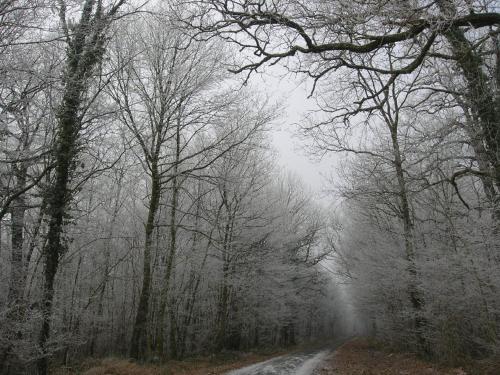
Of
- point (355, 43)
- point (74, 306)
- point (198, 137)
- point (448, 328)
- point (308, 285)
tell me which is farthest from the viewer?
point (308, 285)

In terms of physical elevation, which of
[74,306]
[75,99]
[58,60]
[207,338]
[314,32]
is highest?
[58,60]

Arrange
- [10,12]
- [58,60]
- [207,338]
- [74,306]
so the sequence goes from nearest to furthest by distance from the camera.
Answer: [10,12] → [58,60] → [74,306] → [207,338]

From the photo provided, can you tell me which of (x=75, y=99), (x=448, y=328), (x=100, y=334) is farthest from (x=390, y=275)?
(x=100, y=334)

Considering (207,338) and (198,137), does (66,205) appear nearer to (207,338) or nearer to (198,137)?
(198,137)

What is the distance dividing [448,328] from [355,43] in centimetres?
1104

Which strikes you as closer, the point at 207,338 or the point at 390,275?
the point at 390,275

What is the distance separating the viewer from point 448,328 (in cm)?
1277

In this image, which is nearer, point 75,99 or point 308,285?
point 75,99

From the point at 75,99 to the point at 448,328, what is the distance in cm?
1341

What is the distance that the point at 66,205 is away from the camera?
382 inches

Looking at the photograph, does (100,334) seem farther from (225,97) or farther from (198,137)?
(225,97)

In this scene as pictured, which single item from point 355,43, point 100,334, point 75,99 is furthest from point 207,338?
point 355,43

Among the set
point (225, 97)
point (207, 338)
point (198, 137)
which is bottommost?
point (207, 338)

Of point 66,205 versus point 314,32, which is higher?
point 314,32
